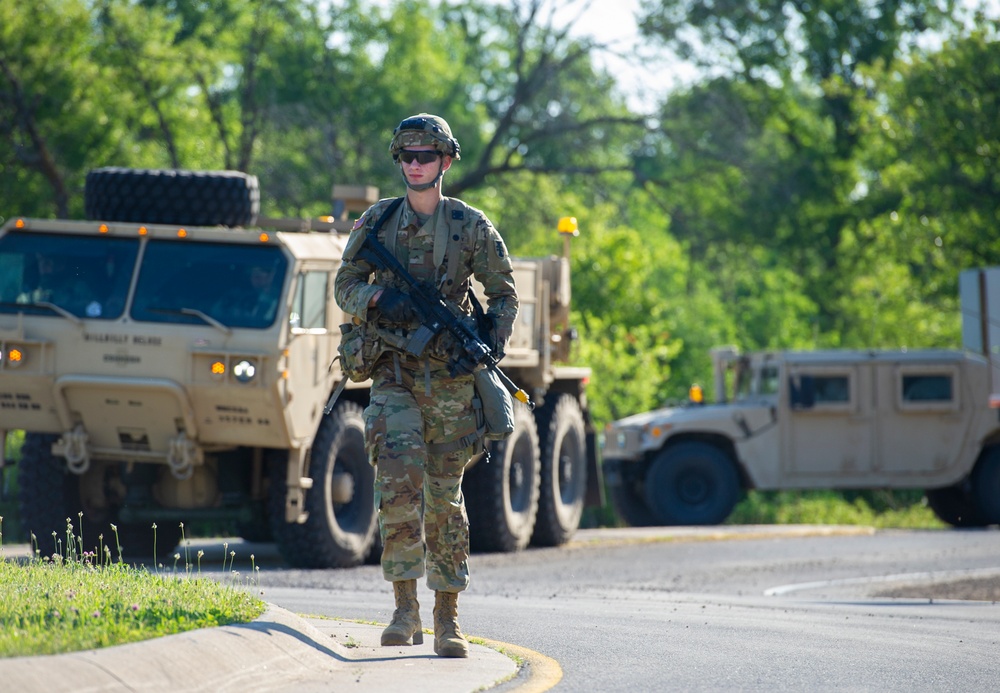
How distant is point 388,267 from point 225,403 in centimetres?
505

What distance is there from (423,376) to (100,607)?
160 cm

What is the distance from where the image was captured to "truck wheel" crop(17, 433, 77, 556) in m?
12.4

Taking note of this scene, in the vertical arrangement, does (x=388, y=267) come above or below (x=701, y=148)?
below

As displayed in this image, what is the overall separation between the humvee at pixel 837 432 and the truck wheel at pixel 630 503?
1.28 feet

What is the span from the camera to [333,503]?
1262cm

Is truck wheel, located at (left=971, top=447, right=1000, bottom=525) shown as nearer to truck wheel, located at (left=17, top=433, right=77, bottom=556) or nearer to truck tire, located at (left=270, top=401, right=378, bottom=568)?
truck tire, located at (left=270, top=401, right=378, bottom=568)

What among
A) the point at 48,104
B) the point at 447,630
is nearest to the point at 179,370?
the point at 447,630

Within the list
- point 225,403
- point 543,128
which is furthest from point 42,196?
point 225,403

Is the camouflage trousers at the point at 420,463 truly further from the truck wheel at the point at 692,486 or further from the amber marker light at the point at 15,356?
the truck wheel at the point at 692,486

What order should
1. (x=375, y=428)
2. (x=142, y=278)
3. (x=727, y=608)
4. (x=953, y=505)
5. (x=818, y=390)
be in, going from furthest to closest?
(x=953, y=505), (x=818, y=390), (x=142, y=278), (x=727, y=608), (x=375, y=428)

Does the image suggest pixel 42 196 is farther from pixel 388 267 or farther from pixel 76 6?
pixel 388 267

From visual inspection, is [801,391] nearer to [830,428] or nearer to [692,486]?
[830,428]

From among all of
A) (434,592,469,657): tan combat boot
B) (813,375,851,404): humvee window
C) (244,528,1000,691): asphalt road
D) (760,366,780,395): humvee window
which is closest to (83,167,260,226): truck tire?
(244,528,1000,691): asphalt road

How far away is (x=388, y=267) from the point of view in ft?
23.1
